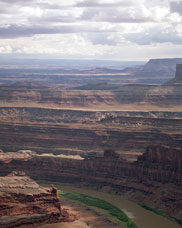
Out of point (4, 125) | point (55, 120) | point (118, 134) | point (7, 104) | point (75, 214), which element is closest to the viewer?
point (75, 214)

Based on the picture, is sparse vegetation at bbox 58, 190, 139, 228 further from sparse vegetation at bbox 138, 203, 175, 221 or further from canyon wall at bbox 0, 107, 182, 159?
canyon wall at bbox 0, 107, 182, 159

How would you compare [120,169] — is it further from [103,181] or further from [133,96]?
[133,96]

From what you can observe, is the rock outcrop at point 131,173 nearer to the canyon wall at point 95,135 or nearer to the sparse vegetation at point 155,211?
the sparse vegetation at point 155,211

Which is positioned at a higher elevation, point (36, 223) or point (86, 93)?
point (86, 93)

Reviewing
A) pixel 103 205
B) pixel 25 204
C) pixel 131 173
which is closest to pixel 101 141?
pixel 131 173

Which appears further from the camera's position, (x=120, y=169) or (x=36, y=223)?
(x=120, y=169)

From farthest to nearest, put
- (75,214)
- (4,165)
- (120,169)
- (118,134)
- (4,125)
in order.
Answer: (4,125), (118,134), (4,165), (120,169), (75,214)

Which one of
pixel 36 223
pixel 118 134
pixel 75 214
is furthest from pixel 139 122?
pixel 36 223

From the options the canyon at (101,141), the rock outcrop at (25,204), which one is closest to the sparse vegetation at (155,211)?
the canyon at (101,141)
